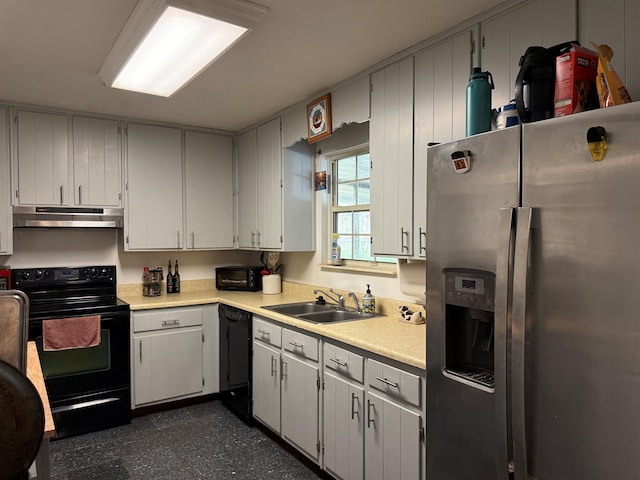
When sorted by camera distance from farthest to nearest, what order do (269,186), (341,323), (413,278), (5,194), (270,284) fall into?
1. (270,284)
2. (269,186)
3. (5,194)
4. (413,278)
5. (341,323)

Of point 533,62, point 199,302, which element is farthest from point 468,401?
point 199,302

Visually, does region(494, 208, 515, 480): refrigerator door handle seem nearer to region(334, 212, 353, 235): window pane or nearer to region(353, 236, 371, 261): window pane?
region(353, 236, 371, 261): window pane

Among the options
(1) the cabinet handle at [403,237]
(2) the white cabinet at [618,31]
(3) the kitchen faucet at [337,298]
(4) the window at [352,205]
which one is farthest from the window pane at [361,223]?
(2) the white cabinet at [618,31]

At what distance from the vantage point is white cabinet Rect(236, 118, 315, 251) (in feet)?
12.0

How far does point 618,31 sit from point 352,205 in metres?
2.12

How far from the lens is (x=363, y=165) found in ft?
11.1

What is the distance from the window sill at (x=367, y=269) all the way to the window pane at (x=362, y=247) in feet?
0.29

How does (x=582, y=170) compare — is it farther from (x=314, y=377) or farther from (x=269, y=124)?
(x=269, y=124)

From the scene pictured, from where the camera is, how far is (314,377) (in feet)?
8.52

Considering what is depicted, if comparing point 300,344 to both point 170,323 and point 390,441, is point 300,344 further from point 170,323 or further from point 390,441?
point 170,323

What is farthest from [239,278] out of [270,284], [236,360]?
[236,360]

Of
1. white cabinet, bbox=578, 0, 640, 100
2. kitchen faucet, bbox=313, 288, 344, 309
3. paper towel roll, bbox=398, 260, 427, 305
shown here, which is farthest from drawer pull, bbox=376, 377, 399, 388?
white cabinet, bbox=578, 0, 640, 100

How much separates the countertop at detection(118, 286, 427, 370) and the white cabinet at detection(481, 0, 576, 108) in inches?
45.0

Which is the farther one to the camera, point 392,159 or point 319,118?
point 319,118
